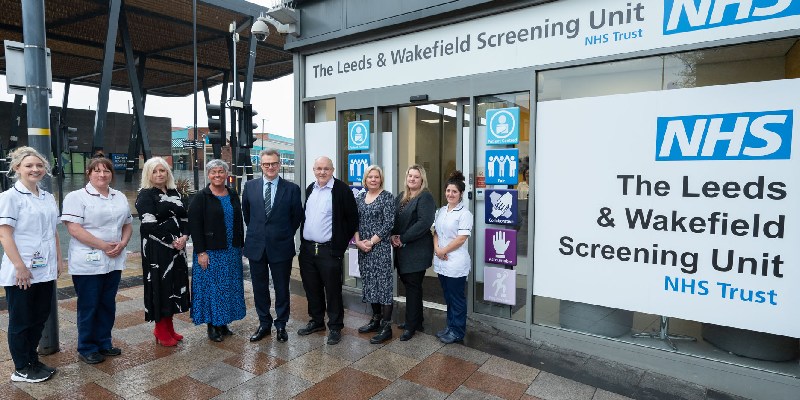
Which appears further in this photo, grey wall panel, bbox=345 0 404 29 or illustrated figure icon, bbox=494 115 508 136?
grey wall panel, bbox=345 0 404 29

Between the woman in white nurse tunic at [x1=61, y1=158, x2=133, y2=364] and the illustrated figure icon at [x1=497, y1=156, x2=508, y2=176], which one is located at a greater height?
the illustrated figure icon at [x1=497, y1=156, x2=508, y2=176]

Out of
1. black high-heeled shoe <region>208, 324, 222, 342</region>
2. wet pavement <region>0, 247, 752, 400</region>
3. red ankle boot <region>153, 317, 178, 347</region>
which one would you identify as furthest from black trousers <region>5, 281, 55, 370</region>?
black high-heeled shoe <region>208, 324, 222, 342</region>

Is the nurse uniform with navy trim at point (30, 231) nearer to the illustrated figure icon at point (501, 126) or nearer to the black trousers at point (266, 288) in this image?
the black trousers at point (266, 288)

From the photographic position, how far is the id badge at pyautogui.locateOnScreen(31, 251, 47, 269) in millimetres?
3438

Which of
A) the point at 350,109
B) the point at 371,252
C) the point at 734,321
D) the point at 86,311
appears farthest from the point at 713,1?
the point at 86,311

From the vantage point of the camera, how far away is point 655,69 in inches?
153

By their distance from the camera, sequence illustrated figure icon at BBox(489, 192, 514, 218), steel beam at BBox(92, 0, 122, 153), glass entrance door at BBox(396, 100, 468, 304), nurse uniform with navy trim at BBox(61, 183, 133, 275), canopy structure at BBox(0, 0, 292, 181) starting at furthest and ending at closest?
canopy structure at BBox(0, 0, 292, 181), steel beam at BBox(92, 0, 122, 153), glass entrance door at BBox(396, 100, 468, 304), illustrated figure icon at BBox(489, 192, 514, 218), nurse uniform with navy trim at BBox(61, 183, 133, 275)

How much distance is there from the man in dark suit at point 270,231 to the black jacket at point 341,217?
41cm

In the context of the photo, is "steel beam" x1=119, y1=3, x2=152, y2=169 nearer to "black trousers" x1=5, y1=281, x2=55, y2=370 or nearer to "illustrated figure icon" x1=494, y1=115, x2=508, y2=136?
"black trousers" x1=5, y1=281, x2=55, y2=370

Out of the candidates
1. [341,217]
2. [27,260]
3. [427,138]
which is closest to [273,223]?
[341,217]

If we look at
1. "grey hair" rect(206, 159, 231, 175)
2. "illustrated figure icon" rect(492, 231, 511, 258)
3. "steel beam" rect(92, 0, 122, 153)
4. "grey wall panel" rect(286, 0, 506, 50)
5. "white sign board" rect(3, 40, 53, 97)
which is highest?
"steel beam" rect(92, 0, 122, 153)

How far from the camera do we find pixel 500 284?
486 cm

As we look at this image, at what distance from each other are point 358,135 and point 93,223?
305 centimetres

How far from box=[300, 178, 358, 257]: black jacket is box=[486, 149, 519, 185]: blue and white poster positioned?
1.42 metres
